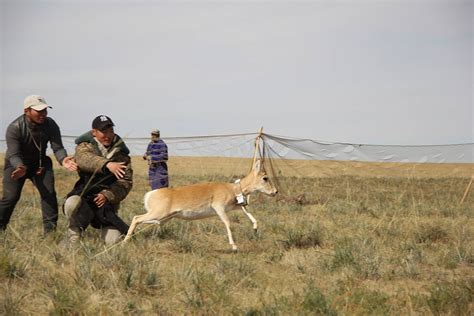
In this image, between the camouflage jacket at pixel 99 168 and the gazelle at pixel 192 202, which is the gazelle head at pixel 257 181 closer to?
the gazelle at pixel 192 202

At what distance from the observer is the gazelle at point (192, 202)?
8172 millimetres

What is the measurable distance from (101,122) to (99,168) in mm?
748

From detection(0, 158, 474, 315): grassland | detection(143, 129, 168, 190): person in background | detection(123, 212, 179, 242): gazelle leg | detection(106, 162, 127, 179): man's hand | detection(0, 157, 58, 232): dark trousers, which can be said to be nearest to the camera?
detection(0, 158, 474, 315): grassland

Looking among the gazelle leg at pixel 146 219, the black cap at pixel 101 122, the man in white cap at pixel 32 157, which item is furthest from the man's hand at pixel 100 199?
the black cap at pixel 101 122

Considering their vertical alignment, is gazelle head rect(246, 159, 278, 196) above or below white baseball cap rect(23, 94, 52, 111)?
below

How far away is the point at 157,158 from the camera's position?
12.6 meters

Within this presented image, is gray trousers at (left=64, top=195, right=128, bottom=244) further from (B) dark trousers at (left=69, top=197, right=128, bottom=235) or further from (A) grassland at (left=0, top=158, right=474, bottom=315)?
(A) grassland at (left=0, top=158, right=474, bottom=315)

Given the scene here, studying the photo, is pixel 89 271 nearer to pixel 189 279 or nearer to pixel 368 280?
pixel 189 279

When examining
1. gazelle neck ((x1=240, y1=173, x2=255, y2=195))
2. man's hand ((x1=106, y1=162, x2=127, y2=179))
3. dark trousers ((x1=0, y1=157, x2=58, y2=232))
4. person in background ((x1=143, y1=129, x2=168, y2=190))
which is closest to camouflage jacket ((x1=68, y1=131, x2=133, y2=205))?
man's hand ((x1=106, y1=162, x2=127, y2=179))

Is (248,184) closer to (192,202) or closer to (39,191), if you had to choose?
(192,202)

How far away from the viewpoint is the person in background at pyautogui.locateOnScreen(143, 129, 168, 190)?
12.6 m

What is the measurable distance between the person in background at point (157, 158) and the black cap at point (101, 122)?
5.09m

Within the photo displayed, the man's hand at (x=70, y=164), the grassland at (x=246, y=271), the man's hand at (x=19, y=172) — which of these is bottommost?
the grassland at (x=246, y=271)

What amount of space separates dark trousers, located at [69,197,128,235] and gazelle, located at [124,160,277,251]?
0.26 metres
